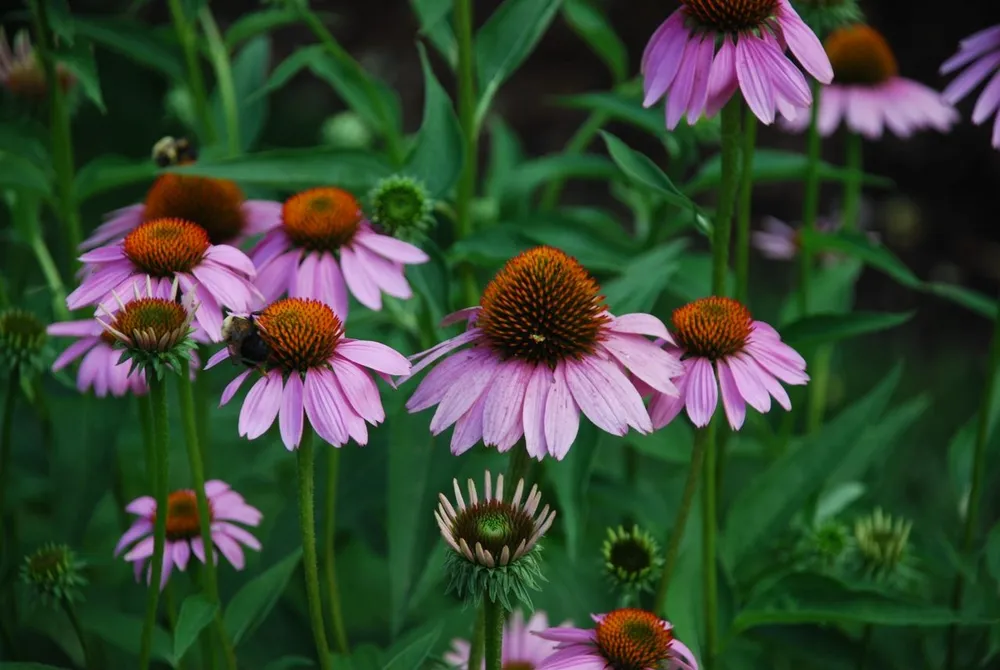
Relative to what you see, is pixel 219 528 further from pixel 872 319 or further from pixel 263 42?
pixel 263 42

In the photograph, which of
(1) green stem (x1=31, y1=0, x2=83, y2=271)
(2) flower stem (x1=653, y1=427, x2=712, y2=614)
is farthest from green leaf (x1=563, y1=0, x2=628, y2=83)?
(2) flower stem (x1=653, y1=427, x2=712, y2=614)

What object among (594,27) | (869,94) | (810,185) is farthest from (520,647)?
(869,94)

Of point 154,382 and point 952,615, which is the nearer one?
point 154,382

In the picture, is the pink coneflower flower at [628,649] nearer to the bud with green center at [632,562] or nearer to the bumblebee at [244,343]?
the bud with green center at [632,562]

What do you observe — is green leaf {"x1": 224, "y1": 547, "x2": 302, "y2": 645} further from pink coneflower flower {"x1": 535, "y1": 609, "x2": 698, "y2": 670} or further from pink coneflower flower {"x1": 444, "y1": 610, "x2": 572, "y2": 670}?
pink coneflower flower {"x1": 535, "y1": 609, "x2": 698, "y2": 670}

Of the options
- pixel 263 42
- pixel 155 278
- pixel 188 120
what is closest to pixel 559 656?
pixel 155 278

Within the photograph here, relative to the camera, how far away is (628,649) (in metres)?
1.01

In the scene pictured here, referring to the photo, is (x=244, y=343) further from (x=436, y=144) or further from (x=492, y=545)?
(x=436, y=144)

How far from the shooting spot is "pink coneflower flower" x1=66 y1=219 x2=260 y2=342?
1156 mm

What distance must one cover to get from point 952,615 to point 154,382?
91 cm

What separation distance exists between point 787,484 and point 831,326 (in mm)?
245

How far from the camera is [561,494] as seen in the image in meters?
1.37

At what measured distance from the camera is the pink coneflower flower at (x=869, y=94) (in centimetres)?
204

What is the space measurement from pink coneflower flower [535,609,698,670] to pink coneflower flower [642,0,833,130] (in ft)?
1.56
